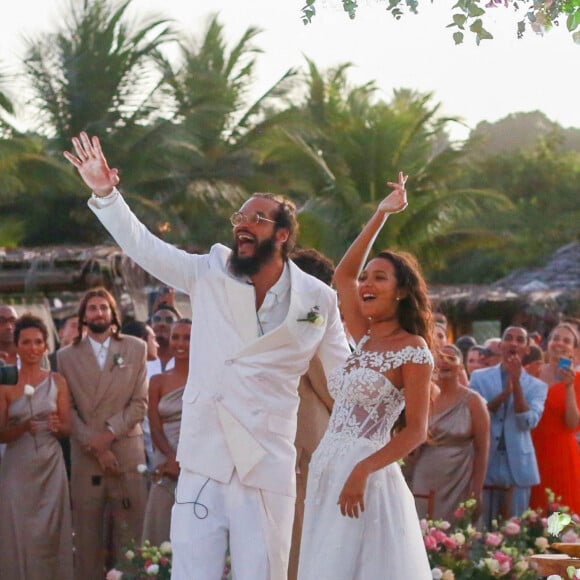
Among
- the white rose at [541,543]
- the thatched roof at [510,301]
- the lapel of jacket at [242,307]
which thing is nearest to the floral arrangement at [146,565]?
the lapel of jacket at [242,307]

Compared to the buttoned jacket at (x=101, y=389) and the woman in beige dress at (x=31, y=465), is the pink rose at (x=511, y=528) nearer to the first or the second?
the buttoned jacket at (x=101, y=389)

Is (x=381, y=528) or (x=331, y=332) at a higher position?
(x=331, y=332)

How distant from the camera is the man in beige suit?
35.8 feet

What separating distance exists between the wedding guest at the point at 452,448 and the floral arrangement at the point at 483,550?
131cm

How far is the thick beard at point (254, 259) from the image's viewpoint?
711 cm

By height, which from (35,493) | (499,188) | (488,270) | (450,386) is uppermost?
(499,188)

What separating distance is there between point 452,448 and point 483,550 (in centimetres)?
202

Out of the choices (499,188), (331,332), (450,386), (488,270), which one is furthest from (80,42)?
(331,332)

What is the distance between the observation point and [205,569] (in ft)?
22.1

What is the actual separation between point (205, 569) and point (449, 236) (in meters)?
30.2

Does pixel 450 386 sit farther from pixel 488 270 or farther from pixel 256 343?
pixel 488 270

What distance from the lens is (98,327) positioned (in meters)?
11.0

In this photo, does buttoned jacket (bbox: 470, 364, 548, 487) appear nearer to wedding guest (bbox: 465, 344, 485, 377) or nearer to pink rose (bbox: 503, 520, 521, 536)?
wedding guest (bbox: 465, 344, 485, 377)

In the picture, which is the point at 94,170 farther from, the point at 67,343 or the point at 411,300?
the point at 67,343
